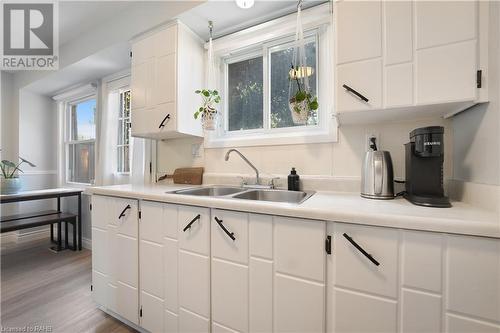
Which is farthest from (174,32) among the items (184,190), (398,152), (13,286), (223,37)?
(13,286)

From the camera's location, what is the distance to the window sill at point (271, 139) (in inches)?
58.5

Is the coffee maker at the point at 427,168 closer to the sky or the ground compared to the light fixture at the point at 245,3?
closer to the ground

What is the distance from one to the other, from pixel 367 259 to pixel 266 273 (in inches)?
17.0

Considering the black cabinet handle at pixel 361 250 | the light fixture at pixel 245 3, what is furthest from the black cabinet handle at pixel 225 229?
the light fixture at pixel 245 3

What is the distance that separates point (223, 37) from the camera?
191 centimetres

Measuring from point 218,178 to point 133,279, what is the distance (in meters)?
0.94

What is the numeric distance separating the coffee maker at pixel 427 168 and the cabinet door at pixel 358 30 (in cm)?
44

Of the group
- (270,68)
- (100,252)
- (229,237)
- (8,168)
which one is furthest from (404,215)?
(8,168)

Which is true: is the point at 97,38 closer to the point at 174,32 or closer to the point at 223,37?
the point at 174,32

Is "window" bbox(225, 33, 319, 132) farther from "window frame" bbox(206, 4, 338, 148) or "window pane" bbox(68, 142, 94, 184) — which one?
"window pane" bbox(68, 142, 94, 184)

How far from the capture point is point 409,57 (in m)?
0.96

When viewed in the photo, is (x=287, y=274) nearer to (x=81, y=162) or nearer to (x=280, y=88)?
(x=280, y=88)

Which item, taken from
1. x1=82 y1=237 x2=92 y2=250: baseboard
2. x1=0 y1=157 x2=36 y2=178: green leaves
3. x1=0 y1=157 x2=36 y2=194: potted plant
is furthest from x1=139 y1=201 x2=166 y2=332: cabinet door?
x1=0 y1=157 x2=36 y2=178: green leaves

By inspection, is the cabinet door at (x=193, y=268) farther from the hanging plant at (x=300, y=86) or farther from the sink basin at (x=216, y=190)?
the hanging plant at (x=300, y=86)
